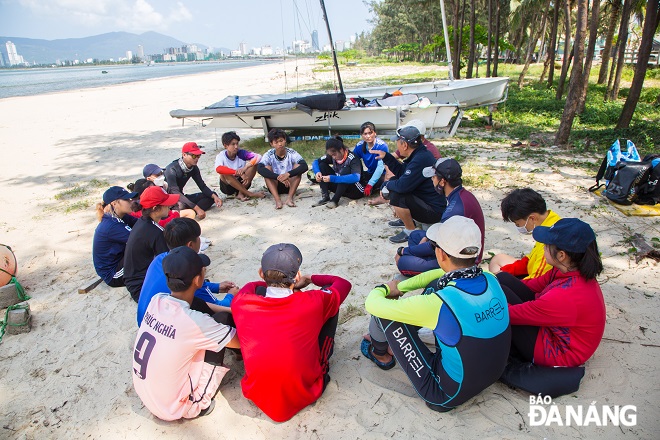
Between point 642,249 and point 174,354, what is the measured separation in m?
4.74

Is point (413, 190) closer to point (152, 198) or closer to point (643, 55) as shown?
point (152, 198)

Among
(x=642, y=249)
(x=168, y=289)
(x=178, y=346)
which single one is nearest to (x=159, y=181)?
(x=168, y=289)

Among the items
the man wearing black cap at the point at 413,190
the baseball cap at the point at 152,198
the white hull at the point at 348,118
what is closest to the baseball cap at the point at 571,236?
the man wearing black cap at the point at 413,190

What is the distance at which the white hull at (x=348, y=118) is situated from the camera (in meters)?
9.38

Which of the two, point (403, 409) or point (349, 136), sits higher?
point (349, 136)

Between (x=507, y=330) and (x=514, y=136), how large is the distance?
8.38 metres

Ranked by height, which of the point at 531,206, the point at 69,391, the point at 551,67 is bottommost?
the point at 69,391

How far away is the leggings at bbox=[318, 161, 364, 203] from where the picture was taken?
240 inches

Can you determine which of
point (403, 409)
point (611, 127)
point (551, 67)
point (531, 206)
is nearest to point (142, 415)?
point (403, 409)

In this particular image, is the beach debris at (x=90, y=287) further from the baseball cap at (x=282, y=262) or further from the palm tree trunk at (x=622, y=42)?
the palm tree trunk at (x=622, y=42)

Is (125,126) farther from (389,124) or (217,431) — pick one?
(217,431)

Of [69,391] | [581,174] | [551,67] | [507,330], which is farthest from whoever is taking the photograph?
[551,67]

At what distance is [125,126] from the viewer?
13766mm

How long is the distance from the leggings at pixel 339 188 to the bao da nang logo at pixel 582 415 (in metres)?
4.06
